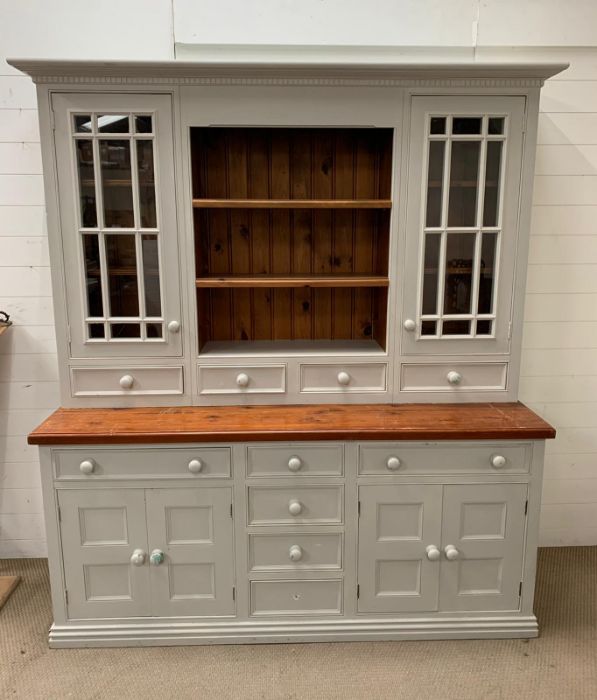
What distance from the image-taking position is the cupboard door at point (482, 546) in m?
2.04

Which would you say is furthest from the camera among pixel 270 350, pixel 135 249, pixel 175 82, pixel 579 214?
pixel 579 214

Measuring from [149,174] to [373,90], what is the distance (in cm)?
85

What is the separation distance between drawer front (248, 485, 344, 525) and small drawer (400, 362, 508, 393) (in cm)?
51

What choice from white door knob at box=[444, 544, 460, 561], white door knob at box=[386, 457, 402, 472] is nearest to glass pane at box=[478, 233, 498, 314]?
white door knob at box=[386, 457, 402, 472]

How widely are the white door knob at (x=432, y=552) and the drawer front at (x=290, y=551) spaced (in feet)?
1.06

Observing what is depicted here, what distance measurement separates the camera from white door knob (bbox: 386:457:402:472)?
1979 mm

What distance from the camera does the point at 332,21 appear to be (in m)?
2.28

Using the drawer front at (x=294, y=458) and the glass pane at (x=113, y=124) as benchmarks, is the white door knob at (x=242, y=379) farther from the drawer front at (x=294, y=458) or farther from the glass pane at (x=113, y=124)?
the glass pane at (x=113, y=124)

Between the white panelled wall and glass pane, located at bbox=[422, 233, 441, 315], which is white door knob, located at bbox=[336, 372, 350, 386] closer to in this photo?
glass pane, located at bbox=[422, 233, 441, 315]

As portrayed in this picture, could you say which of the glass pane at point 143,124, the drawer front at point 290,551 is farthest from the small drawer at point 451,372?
the glass pane at point 143,124

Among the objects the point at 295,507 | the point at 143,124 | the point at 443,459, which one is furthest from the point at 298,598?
the point at 143,124

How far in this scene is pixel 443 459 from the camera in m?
2.01

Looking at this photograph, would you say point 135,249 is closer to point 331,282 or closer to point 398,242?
point 331,282

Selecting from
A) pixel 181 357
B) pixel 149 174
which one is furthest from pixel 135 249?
pixel 181 357
